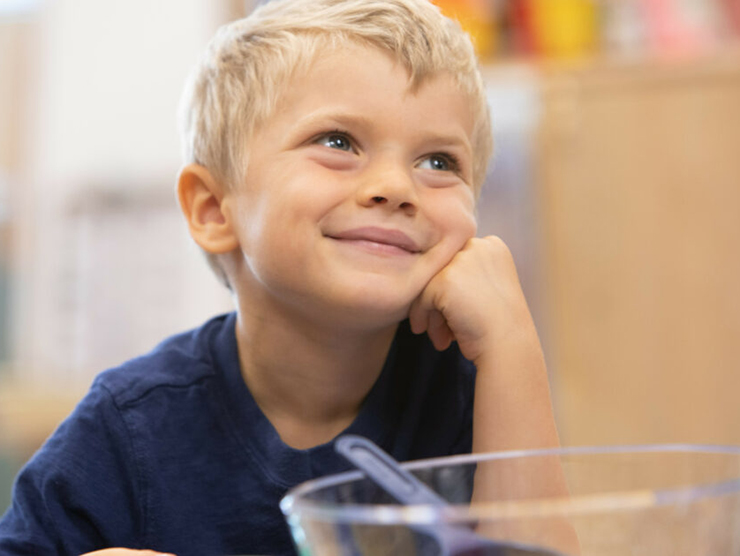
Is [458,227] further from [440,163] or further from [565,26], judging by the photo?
[565,26]

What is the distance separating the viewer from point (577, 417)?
2.20m

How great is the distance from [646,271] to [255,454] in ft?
5.47

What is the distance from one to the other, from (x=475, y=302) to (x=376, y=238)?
0.31ft

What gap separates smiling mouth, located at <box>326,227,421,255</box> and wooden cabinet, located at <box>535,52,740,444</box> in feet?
5.27

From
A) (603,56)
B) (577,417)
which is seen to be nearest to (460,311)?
(577,417)

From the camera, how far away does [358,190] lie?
2.27 ft

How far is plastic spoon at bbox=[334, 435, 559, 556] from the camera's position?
337 millimetres

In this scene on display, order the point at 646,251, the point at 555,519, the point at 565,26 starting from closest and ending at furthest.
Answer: the point at 555,519 < the point at 646,251 < the point at 565,26

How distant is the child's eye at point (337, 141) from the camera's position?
28.2 inches

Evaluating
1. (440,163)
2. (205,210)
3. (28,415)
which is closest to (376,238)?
(440,163)

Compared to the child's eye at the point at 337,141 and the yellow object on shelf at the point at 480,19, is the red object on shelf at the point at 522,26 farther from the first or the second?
the child's eye at the point at 337,141

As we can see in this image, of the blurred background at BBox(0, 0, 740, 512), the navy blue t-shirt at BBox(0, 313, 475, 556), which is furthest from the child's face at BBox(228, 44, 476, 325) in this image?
the blurred background at BBox(0, 0, 740, 512)

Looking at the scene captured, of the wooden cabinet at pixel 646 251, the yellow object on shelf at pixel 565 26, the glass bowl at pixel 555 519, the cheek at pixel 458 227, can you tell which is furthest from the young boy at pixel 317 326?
the yellow object on shelf at pixel 565 26

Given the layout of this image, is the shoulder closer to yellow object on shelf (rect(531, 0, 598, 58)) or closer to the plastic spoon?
the plastic spoon
